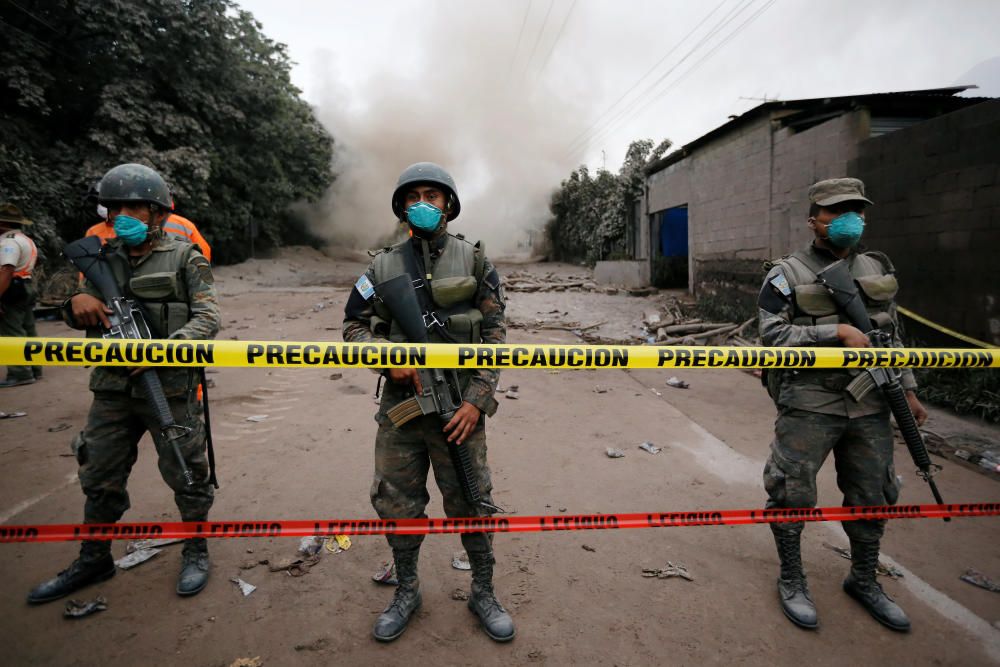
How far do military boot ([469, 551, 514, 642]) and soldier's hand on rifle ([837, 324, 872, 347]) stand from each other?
1.76 m

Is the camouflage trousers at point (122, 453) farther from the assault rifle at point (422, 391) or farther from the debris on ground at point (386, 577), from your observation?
the assault rifle at point (422, 391)

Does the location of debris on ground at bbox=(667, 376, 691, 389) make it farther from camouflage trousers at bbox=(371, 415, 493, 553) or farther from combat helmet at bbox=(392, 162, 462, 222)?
combat helmet at bbox=(392, 162, 462, 222)

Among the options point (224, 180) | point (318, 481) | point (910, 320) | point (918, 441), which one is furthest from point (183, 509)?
point (224, 180)

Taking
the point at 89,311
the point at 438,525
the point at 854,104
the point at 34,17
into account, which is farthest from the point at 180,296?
the point at 34,17

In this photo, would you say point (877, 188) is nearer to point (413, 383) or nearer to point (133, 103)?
point (413, 383)

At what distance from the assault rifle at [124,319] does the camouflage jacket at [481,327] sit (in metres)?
0.84

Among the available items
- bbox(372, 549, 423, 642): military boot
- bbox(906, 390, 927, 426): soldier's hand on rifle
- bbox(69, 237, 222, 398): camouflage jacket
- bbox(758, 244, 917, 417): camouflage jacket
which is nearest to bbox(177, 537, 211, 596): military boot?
bbox(69, 237, 222, 398): camouflage jacket

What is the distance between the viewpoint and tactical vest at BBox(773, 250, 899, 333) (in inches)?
88.5

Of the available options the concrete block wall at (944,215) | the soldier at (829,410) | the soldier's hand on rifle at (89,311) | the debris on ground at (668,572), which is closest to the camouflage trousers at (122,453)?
the soldier's hand on rifle at (89,311)

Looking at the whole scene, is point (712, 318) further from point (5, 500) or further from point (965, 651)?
point (5, 500)

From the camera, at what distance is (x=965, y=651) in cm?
205

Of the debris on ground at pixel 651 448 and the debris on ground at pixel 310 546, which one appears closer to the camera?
the debris on ground at pixel 310 546

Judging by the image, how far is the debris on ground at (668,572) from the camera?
252 cm

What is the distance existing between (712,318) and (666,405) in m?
5.23
